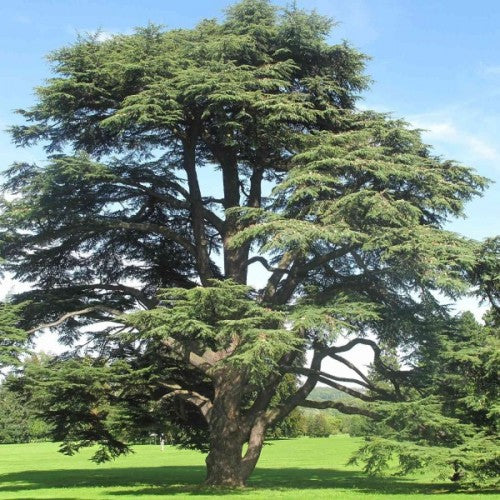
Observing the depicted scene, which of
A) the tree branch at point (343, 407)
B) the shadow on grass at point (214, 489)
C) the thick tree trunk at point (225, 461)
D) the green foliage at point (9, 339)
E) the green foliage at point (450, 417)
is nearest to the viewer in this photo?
the green foliage at point (450, 417)

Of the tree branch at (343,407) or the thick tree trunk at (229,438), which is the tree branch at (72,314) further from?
the tree branch at (343,407)

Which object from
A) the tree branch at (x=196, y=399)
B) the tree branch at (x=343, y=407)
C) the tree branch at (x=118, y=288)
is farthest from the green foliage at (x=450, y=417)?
the tree branch at (x=118, y=288)

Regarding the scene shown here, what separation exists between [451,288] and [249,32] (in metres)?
8.40

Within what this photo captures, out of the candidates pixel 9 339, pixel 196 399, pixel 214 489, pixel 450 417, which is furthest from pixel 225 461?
pixel 9 339

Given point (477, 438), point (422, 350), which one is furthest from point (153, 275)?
point (477, 438)

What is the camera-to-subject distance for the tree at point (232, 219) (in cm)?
1339

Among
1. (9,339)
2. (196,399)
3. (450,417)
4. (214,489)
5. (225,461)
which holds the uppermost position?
(9,339)

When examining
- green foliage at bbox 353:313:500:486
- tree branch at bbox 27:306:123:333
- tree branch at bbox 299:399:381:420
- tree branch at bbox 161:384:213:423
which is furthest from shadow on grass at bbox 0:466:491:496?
tree branch at bbox 27:306:123:333

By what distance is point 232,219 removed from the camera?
691 inches

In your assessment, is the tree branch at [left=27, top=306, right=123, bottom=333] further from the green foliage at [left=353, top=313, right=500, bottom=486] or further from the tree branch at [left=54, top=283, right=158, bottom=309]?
the green foliage at [left=353, top=313, right=500, bottom=486]

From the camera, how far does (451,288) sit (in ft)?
41.0

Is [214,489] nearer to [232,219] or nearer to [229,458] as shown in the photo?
[229,458]

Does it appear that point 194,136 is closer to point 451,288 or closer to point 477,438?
point 451,288

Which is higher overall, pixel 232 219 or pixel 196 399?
pixel 232 219
